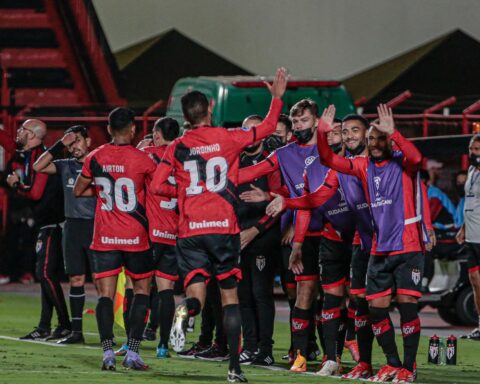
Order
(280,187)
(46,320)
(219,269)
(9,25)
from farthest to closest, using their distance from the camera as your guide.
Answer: (9,25) → (46,320) → (280,187) → (219,269)

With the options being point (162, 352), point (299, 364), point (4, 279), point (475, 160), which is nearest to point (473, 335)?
point (475, 160)

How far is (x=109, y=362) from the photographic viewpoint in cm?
1248

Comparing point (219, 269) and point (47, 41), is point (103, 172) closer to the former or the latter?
point (219, 269)

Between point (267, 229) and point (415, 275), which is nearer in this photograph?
point (415, 275)

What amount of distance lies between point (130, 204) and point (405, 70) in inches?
825

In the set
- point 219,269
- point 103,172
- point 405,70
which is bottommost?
point 219,269

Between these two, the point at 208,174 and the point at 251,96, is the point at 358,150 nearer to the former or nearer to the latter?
the point at 208,174

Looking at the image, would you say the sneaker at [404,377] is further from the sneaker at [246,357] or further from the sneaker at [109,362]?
the sneaker at [109,362]

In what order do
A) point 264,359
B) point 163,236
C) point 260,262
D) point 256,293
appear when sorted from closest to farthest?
point 264,359, point 256,293, point 260,262, point 163,236

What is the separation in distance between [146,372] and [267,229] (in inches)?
78.5

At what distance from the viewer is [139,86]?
37188 millimetres

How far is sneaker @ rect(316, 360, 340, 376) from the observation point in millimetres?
12578

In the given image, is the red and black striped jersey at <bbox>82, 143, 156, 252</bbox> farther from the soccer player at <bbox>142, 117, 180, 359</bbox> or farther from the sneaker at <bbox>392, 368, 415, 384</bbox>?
the sneaker at <bbox>392, 368, 415, 384</bbox>

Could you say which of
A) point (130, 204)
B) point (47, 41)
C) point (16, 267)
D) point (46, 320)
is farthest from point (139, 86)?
point (130, 204)
